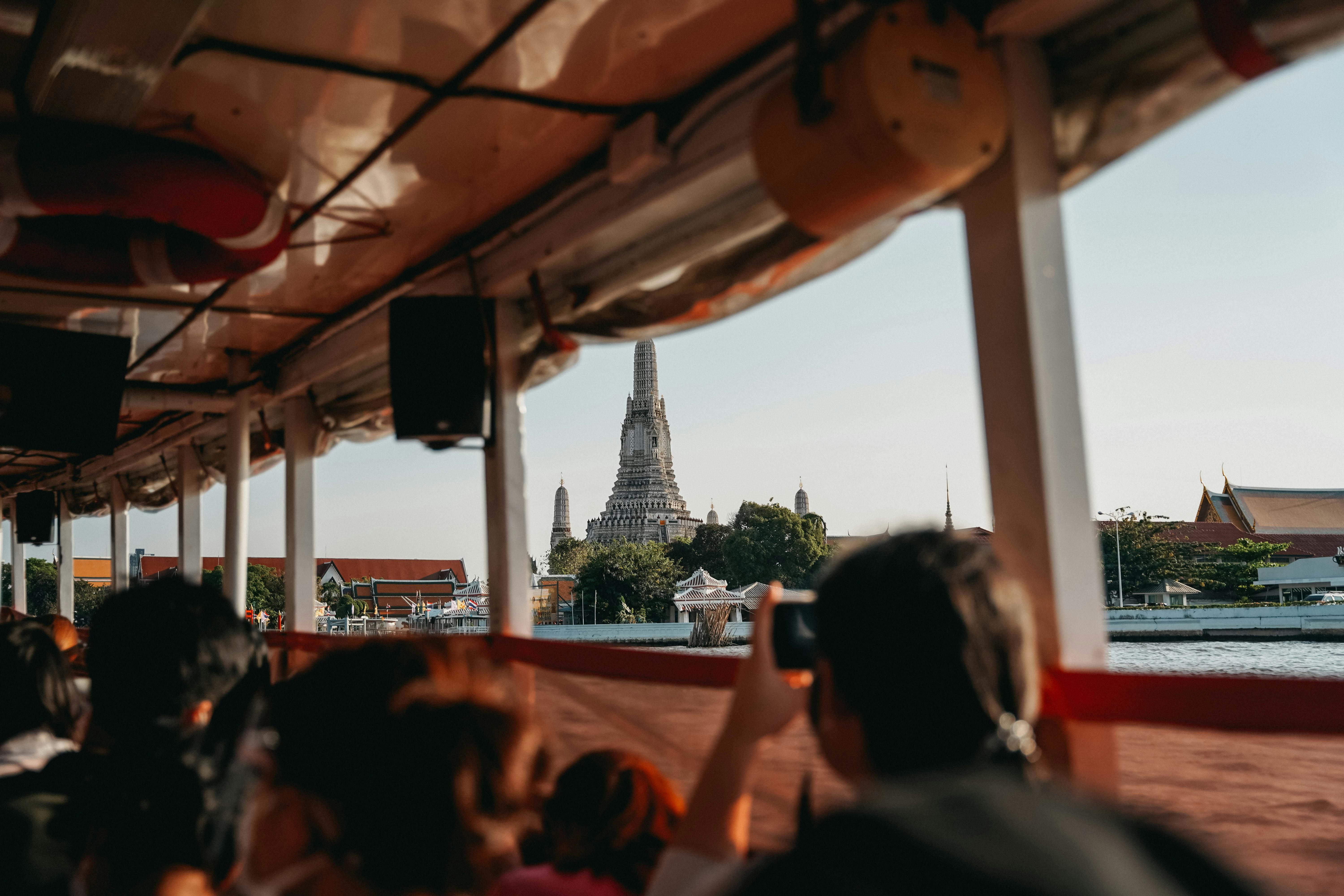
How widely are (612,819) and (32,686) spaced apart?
1.01 meters

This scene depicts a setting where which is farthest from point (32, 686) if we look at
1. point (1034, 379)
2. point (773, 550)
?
point (773, 550)

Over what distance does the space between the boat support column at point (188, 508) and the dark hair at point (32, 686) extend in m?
6.92

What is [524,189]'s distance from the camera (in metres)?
3.60

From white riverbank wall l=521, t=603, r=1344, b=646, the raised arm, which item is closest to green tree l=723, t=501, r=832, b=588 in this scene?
white riverbank wall l=521, t=603, r=1344, b=646

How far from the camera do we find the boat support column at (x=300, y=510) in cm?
616

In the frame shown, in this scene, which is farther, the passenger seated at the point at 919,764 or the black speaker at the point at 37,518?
the black speaker at the point at 37,518

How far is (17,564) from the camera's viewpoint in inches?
442

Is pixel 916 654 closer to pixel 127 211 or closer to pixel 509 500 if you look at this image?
pixel 127 211

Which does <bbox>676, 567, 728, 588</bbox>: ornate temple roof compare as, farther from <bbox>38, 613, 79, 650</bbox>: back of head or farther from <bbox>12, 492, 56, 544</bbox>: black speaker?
<bbox>38, 613, 79, 650</bbox>: back of head

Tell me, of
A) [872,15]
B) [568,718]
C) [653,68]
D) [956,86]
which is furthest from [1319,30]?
[568,718]

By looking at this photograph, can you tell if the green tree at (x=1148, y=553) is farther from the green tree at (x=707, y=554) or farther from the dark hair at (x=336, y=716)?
the dark hair at (x=336, y=716)

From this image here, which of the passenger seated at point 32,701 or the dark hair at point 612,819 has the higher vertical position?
the passenger seated at point 32,701

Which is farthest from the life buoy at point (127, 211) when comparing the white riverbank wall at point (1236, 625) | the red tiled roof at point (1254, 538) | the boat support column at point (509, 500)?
the red tiled roof at point (1254, 538)

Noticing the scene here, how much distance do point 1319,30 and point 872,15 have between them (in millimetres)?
734
